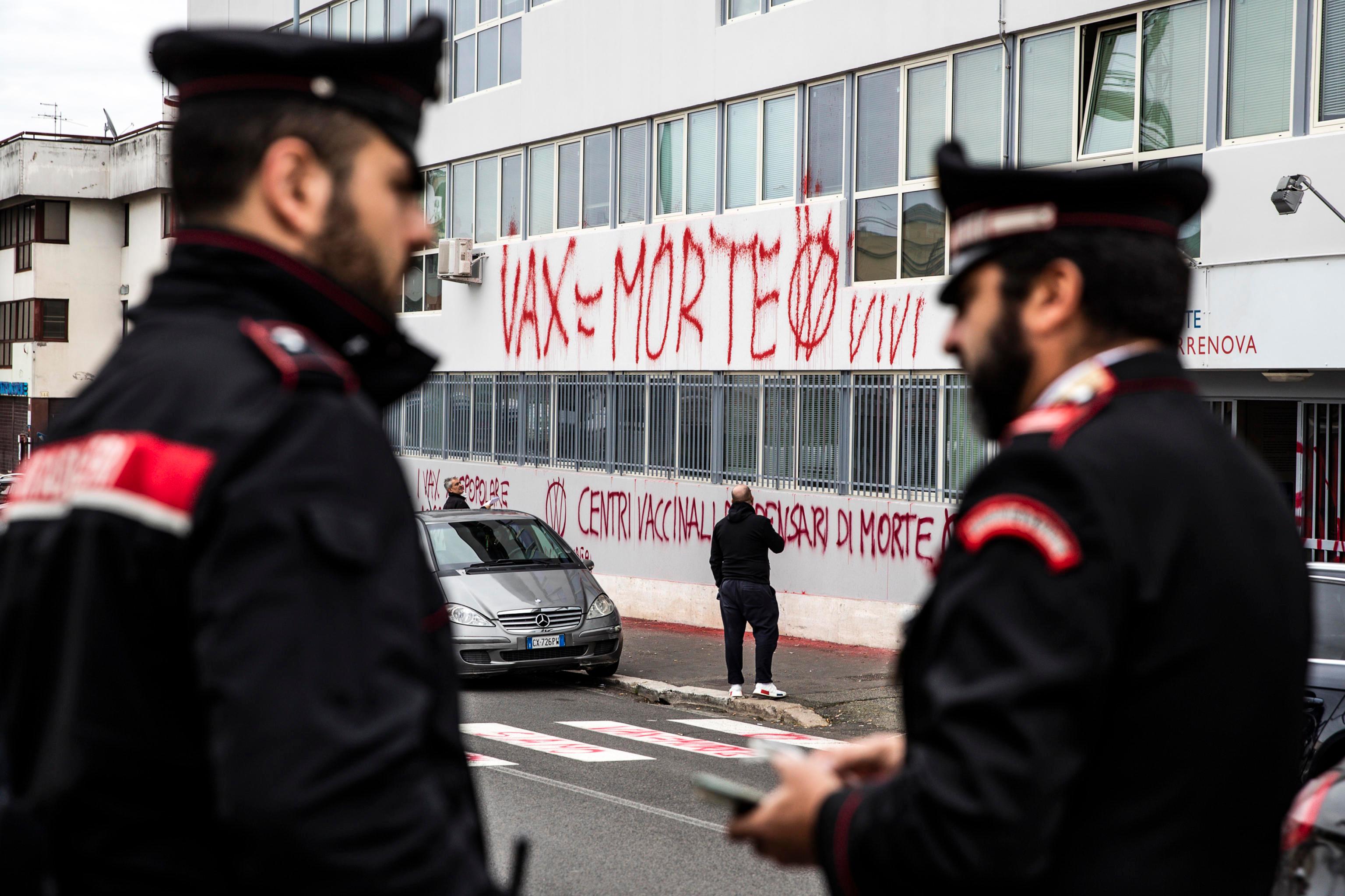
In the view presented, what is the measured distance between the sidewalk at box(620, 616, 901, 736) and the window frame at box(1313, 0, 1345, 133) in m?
5.80

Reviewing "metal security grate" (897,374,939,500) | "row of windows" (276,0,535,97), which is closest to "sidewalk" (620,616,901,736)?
"metal security grate" (897,374,939,500)

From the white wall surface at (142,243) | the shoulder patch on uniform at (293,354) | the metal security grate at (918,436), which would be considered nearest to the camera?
the shoulder patch on uniform at (293,354)

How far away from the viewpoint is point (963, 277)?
2223 millimetres

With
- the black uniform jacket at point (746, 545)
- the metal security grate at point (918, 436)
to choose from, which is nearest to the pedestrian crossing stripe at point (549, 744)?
the black uniform jacket at point (746, 545)

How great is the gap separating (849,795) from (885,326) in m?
14.6

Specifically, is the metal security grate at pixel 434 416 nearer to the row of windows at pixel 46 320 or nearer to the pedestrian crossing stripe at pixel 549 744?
the pedestrian crossing stripe at pixel 549 744

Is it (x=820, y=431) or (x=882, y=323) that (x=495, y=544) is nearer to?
(x=820, y=431)

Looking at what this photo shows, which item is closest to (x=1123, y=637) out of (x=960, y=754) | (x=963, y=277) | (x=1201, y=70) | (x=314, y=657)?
(x=960, y=754)

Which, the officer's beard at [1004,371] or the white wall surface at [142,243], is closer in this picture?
the officer's beard at [1004,371]

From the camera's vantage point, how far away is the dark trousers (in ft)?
44.1

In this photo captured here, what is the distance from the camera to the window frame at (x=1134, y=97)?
13.5 metres

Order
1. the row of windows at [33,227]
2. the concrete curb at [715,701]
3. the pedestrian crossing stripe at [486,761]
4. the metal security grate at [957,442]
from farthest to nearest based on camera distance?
the row of windows at [33,227]
the metal security grate at [957,442]
the concrete curb at [715,701]
the pedestrian crossing stripe at [486,761]

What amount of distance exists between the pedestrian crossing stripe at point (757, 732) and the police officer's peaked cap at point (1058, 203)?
8745 millimetres

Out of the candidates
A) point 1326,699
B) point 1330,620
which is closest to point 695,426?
point 1330,620
